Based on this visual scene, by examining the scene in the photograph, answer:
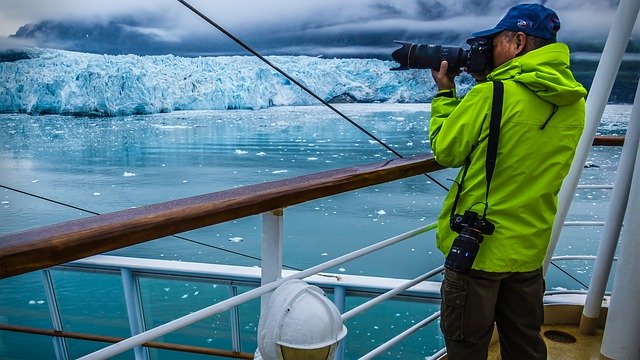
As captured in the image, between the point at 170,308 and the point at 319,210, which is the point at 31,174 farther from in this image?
the point at 170,308

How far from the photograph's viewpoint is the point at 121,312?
1255cm

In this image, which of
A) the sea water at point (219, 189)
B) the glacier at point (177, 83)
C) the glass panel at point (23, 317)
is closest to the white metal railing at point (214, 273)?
the sea water at point (219, 189)

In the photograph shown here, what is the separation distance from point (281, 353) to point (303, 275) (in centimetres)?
13

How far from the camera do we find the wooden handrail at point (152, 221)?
15.3 inches

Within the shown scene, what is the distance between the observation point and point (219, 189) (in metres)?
31.1

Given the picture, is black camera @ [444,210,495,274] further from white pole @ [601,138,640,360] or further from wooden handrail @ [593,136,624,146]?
wooden handrail @ [593,136,624,146]

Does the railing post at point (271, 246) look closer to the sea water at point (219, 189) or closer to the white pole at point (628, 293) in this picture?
the white pole at point (628, 293)

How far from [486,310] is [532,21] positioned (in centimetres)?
48

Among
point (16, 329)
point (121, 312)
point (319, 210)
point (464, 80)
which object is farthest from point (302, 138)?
point (16, 329)

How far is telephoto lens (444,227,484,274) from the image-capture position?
0.78m

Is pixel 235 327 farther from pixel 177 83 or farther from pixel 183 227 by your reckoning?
pixel 177 83

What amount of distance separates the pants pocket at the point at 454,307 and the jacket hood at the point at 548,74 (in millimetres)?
331

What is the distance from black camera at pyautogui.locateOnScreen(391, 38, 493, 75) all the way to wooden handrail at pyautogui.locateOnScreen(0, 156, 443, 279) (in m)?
0.26

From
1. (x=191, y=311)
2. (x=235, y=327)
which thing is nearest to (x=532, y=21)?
(x=235, y=327)
